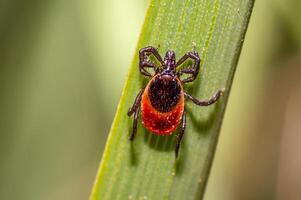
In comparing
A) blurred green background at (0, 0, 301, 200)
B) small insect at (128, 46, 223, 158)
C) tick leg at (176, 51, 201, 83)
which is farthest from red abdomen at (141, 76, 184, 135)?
blurred green background at (0, 0, 301, 200)

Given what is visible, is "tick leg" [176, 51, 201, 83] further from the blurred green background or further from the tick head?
the blurred green background

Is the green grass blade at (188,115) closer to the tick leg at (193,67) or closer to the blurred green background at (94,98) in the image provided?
the tick leg at (193,67)

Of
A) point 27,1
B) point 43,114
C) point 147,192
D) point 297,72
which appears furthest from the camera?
point 297,72

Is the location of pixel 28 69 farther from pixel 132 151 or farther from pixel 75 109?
pixel 132 151

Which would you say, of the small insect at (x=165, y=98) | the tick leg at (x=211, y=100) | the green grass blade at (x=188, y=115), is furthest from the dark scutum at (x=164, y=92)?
the tick leg at (x=211, y=100)

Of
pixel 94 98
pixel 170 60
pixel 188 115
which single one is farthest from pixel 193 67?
pixel 94 98

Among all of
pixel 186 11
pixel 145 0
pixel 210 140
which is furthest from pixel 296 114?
pixel 186 11
